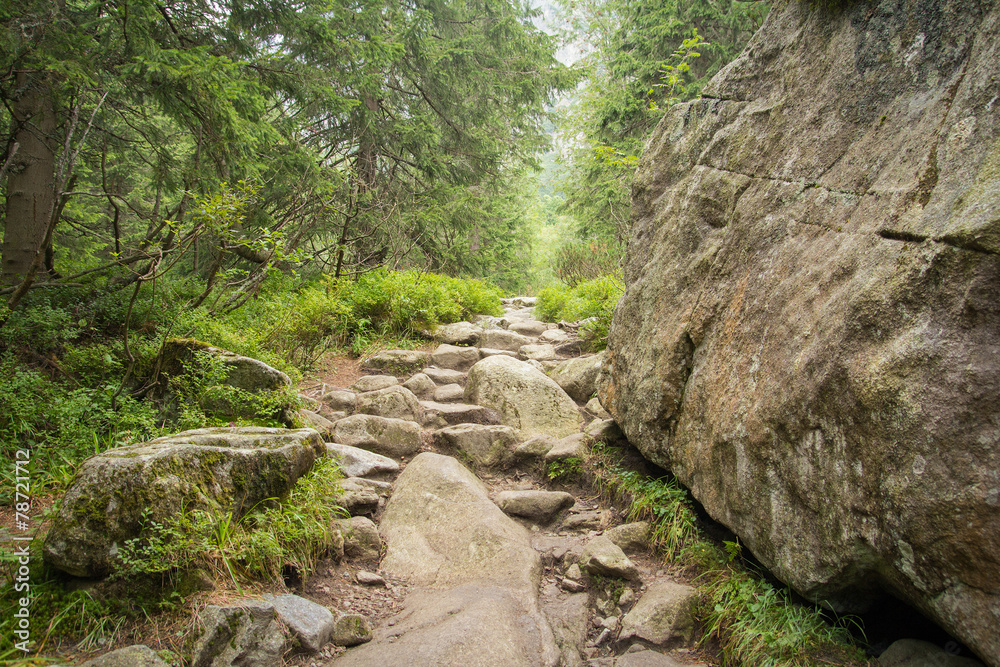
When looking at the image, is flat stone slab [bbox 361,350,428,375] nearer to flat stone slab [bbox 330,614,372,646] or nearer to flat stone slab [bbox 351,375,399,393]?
flat stone slab [bbox 351,375,399,393]

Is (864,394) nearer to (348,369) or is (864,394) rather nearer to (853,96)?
(853,96)

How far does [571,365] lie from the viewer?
23.3 feet

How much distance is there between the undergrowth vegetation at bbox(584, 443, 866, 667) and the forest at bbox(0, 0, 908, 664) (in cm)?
8

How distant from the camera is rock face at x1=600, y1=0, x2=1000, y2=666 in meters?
1.96

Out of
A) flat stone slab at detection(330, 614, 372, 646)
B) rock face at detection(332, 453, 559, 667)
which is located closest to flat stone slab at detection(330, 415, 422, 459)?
rock face at detection(332, 453, 559, 667)

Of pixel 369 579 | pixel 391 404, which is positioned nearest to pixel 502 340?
pixel 391 404

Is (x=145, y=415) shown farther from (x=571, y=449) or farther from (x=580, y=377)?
(x=580, y=377)

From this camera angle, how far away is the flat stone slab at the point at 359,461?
4.72 metres

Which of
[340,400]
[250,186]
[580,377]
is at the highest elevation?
[250,186]

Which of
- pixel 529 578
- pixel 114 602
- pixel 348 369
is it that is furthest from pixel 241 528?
pixel 348 369

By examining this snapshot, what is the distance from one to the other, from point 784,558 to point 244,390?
13.6ft

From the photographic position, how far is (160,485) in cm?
292

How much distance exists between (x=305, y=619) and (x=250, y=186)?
349 centimetres

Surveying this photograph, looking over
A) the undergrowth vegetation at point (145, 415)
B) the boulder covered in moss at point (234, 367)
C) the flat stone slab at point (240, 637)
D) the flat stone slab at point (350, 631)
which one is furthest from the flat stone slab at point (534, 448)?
the flat stone slab at point (240, 637)
